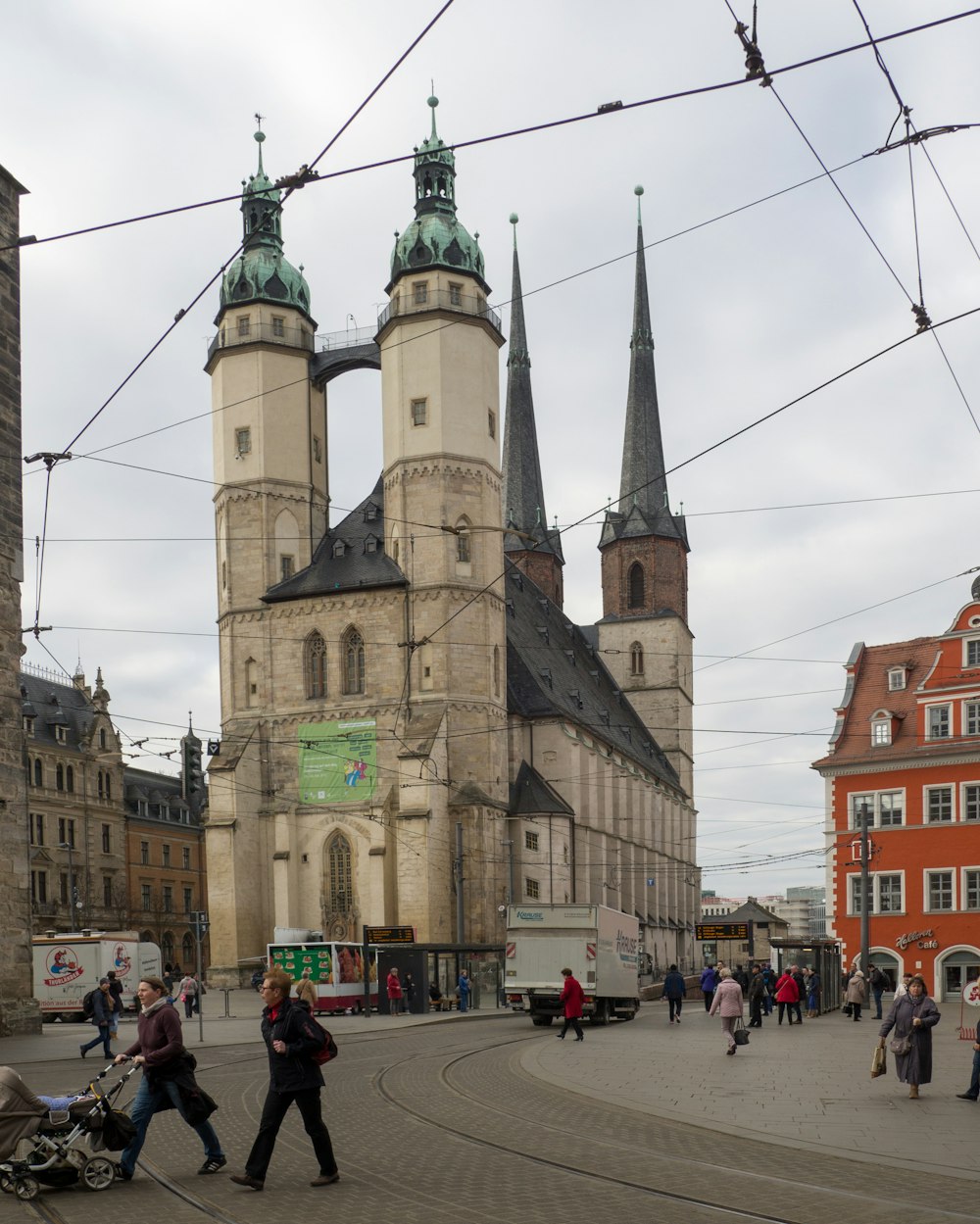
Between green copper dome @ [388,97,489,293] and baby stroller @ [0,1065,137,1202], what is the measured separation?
51.6m

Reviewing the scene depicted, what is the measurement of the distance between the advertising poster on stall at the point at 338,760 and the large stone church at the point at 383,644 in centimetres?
8

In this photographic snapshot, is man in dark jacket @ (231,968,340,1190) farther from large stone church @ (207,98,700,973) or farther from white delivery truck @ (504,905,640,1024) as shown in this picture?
large stone church @ (207,98,700,973)

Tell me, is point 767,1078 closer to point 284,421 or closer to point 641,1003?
point 641,1003

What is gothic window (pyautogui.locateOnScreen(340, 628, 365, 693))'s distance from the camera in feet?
192

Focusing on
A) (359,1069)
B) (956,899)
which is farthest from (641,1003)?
(359,1069)

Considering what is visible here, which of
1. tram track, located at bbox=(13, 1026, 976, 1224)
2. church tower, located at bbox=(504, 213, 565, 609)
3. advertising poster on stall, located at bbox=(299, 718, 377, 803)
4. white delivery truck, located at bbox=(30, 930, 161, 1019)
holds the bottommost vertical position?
white delivery truck, located at bbox=(30, 930, 161, 1019)

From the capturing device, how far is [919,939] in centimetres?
4481

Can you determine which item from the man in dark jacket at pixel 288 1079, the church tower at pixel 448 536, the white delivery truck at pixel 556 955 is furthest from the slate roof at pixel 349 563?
the man in dark jacket at pixel 288 1079

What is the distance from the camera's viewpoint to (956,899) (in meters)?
44.6

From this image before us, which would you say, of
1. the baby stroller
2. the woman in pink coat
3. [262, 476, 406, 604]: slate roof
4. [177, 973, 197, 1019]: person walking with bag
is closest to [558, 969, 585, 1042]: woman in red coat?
the woman in pink coat

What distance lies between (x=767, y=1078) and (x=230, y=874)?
138ft

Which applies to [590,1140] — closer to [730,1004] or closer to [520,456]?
[730,1004]

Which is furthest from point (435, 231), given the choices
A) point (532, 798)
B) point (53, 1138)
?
point (53, 1138)

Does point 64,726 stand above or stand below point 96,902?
above
